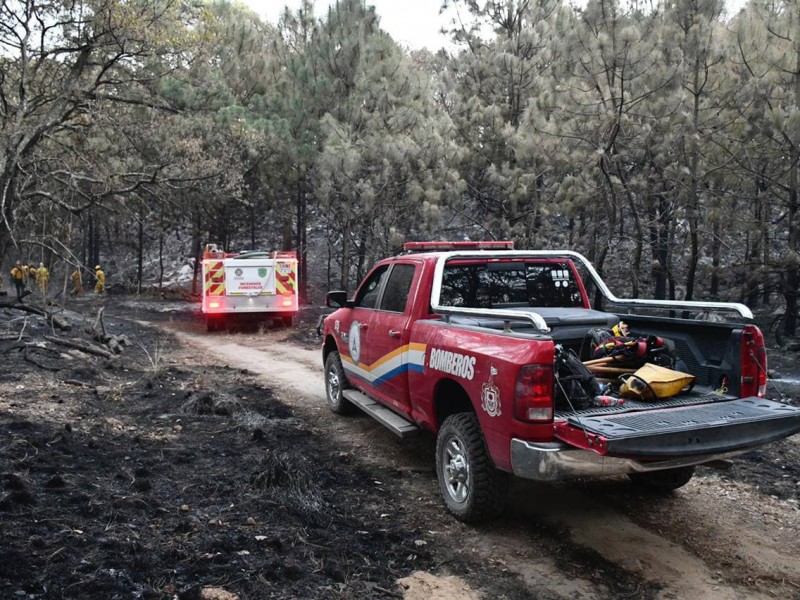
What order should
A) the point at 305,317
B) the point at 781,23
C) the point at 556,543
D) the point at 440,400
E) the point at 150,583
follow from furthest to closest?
the point at 305,317 → the point at 781,23 → the point at 440,400 → the point at 556,543 → the point at 150,583

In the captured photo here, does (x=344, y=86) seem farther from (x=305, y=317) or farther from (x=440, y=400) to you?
(x=440, y=400)

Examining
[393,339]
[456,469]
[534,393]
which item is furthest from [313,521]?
[393,339]

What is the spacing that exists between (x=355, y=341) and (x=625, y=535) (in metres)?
3.28

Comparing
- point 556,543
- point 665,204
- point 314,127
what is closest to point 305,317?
point 314,127

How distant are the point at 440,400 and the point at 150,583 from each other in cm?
234

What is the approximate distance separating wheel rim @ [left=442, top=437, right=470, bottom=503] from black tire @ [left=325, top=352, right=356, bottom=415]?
2.71 meters

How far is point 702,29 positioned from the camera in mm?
12250

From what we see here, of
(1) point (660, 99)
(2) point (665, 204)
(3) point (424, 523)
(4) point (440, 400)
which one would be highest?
(1) point (660, 99)

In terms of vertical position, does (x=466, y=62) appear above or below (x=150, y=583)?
above

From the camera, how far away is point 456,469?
4.51 meters

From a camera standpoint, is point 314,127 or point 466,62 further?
point 314,127

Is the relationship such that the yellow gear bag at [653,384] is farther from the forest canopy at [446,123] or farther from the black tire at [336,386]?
the forest canopy at [446,123]

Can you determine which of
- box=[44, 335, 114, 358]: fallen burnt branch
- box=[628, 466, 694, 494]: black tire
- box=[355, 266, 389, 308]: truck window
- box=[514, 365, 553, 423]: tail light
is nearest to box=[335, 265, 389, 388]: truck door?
box=[355, 266, 389, 308]: truck window

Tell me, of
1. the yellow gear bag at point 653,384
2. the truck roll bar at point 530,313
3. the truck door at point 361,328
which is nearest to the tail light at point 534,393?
the truck roll bar at point 530,313
